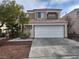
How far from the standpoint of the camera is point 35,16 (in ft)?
129

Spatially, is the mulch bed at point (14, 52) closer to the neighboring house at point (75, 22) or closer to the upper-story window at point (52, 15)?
the neighboring house at point (75, 22)

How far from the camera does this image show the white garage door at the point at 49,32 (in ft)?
102

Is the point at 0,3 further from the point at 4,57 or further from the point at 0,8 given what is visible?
the point at 4,57

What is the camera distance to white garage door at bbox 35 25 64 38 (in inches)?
1222

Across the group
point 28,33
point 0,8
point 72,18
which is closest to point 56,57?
point 0,8

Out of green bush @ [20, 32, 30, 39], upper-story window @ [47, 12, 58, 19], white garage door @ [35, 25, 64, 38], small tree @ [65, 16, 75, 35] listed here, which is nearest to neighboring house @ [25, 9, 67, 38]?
Answer: white garage door @ [35, 25, 64, 38]

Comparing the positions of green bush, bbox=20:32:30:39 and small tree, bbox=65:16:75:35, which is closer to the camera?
green bush, bbox=20:32:30:39

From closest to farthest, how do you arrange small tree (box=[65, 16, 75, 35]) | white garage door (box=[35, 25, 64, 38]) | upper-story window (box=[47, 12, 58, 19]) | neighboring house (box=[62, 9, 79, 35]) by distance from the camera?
white garage door (box=[35, 25, 64, 38]), small tree (box=[65, 16, 75, 35]), neighboring house (box=[62, 9, 79, 35]), upper-story window (box=[47, 12, 58, 19])

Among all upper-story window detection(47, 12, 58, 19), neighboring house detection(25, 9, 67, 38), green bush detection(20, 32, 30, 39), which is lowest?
green bush detection(20, 32, 30, 39)

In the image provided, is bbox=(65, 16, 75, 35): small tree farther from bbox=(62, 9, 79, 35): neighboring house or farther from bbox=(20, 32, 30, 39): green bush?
bbox=(20, 32, 30, 39): green bush

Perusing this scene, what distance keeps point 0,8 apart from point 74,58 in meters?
9.34

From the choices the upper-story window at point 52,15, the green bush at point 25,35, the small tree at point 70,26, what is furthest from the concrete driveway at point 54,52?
the upper-story window at point 52,15

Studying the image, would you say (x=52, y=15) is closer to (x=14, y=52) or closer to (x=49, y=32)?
(x=49, y=32)

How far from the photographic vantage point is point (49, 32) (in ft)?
102
